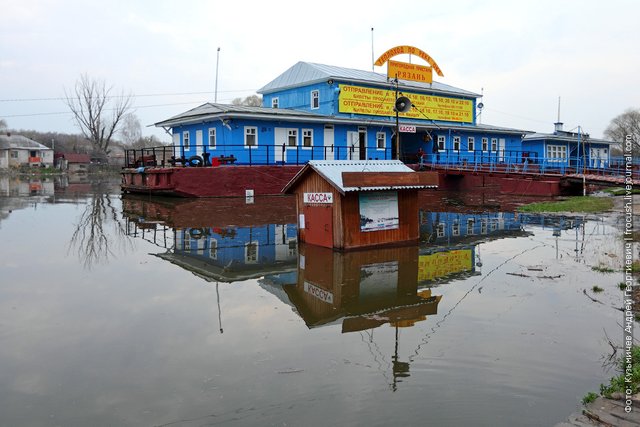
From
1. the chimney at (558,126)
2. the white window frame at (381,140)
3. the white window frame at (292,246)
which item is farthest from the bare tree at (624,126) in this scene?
the white window frame at (292,246)

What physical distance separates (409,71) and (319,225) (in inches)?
1041

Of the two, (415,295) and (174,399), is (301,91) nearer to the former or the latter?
(415,295)

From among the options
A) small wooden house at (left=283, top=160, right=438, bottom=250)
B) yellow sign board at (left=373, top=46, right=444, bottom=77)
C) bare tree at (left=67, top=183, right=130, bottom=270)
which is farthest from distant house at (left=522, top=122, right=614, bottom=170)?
bare tree at (left=67, top=183, right=130, bottom=270)

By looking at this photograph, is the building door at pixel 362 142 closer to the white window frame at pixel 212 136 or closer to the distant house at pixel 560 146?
the white window frame at pixel 212 136

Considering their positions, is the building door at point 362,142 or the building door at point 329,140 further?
the building door at point 362,142

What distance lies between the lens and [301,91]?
119ft

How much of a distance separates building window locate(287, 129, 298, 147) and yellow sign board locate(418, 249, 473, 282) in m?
18.9

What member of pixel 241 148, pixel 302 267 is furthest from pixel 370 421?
pixel 241 148

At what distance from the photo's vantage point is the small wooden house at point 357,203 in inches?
471

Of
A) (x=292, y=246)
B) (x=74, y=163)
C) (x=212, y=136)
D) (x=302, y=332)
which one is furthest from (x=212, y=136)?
(x=74, y=163)

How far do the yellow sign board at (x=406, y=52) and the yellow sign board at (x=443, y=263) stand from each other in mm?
24159

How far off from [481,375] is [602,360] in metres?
1.48

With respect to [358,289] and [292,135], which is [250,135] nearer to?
[292,135]

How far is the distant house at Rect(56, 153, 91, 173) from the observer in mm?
81750
